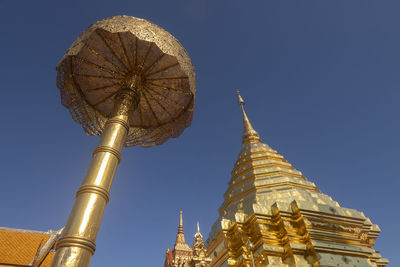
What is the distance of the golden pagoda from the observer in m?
7.81

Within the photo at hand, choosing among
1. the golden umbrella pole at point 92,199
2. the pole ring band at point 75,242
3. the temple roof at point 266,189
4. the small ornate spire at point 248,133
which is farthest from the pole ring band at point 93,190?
the small ornate spire at point 248,133

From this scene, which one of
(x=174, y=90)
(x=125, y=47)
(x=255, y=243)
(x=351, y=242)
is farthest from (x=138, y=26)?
(x=351, y=242)

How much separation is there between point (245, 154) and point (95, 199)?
1041 cm

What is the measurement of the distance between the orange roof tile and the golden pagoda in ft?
32.0

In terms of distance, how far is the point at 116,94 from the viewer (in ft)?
19.6

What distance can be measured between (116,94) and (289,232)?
6298mm

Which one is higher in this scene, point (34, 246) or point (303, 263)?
point (34, 246)

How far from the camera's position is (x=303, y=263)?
7.74 meters

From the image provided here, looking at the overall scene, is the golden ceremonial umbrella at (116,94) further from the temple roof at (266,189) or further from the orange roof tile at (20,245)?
the orange roof tile at (20,245)

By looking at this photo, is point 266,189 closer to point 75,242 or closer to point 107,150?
point 107,150

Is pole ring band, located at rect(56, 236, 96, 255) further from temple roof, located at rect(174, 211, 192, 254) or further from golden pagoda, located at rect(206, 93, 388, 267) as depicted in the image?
temple roof, located at rect(174, 211, 192, 254)

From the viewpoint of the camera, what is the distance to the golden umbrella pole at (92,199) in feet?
11.5

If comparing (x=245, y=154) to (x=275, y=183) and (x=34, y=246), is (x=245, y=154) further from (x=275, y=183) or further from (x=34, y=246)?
(x=34, y=246)

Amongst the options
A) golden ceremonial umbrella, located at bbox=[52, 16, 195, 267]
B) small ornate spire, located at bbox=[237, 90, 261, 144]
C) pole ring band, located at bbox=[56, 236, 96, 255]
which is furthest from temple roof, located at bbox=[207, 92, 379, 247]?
pole ring band, located at bbox=[56, 236, 96, 255]
